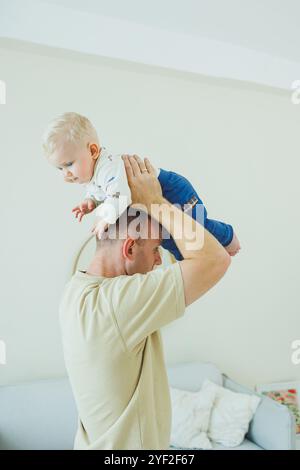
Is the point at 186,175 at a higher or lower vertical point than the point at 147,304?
higher

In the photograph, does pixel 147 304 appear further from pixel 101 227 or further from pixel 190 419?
pixel 190 419

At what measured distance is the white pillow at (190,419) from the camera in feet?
6.18

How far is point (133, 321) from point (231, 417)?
1439 millimetres

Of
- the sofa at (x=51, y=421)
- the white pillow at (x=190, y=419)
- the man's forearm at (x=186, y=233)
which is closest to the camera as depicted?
the man's forearm at (x=186, y=233)

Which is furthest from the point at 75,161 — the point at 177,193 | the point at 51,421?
the point at 51,421

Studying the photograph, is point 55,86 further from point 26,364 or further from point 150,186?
point 150,186

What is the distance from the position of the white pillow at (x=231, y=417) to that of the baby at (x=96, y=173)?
1340mm

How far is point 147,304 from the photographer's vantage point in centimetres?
75

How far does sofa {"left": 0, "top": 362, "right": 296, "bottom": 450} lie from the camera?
1.70 m

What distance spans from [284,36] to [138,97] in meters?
0.72

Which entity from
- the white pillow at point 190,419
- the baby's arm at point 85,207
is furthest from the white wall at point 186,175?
the baby's arm at point 85,207

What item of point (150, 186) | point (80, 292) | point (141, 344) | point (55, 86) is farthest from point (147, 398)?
point (55, 86)

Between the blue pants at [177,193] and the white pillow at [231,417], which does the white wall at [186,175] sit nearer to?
the white pillow at [231,417]

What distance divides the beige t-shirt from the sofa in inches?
39.9
